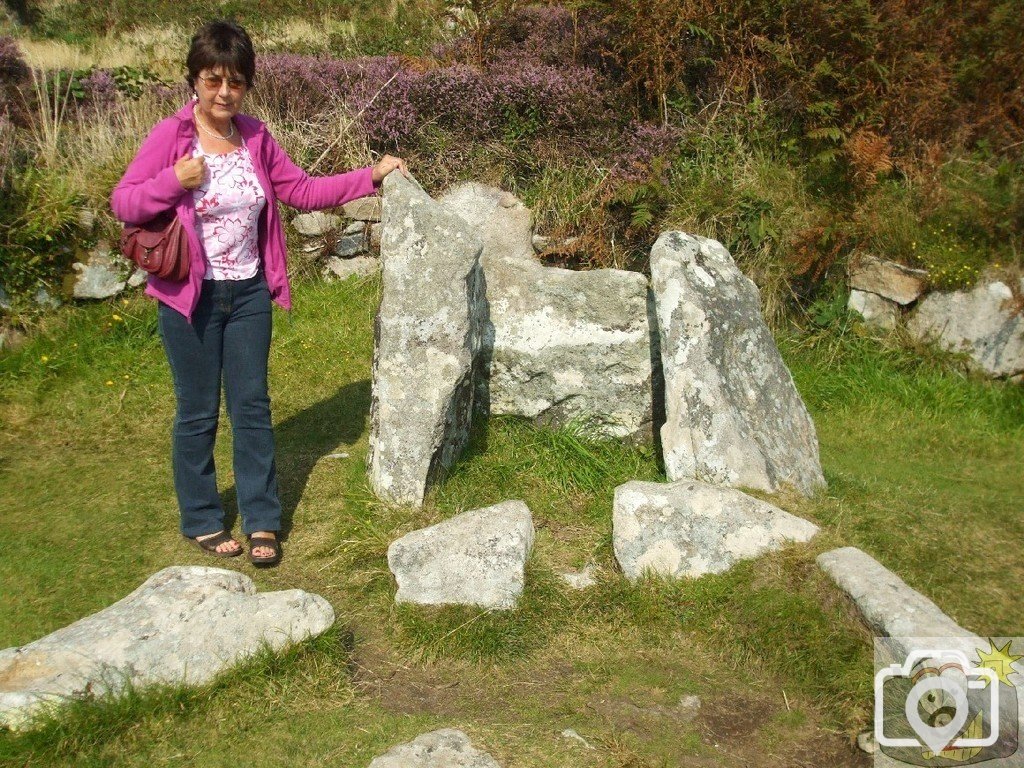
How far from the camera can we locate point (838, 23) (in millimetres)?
7836

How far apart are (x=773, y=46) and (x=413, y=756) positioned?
271 inches

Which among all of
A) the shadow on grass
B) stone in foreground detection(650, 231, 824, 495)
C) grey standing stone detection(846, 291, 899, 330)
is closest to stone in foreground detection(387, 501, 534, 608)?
the shadow on grass

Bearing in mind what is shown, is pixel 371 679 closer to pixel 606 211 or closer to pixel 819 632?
pixel 819 632

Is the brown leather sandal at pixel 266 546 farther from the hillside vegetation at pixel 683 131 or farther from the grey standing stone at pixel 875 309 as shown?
the grey standing stone at pixel 875 309

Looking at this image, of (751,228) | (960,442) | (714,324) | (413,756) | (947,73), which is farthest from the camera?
(947,73)

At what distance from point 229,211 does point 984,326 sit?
575 centimetres

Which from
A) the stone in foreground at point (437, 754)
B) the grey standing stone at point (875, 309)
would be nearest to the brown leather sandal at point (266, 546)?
the stone in foreground at point (437, 754)

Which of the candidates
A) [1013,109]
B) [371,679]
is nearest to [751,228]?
[1013,109]

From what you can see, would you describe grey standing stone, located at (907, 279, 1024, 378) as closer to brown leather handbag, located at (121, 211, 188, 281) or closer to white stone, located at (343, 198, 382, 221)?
white stone, located at (343, 198, 382, 221)

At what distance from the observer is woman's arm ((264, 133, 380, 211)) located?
4.78 meters

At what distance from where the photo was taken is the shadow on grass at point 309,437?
216 inches

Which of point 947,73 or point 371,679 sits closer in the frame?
point 371,679

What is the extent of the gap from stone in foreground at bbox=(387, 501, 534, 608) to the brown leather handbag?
1.71 metres

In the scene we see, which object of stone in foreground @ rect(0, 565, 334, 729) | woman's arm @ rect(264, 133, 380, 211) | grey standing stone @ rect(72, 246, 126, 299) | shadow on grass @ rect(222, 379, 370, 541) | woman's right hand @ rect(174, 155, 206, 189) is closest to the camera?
stone in foreground @ rect(0, 565, 334, 729)
